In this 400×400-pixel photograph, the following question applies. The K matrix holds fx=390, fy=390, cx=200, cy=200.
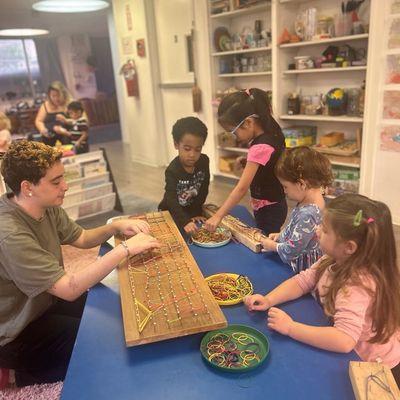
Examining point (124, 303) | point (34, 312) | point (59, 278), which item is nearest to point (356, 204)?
point (124, 303)

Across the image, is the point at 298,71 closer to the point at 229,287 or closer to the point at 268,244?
the point at 268,244

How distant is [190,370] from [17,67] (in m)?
11.4

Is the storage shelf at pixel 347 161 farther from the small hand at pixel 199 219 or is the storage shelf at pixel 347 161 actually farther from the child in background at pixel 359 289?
the child in background at pixel 359 289

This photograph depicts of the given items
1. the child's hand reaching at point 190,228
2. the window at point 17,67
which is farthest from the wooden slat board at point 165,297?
the window at point 17,67

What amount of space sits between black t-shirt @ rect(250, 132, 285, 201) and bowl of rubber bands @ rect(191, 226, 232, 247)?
0.35 meters

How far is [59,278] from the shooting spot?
1245 mm

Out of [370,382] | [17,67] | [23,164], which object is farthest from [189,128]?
[17,67]

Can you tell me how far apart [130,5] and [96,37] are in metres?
6.34

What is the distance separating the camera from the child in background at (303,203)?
138cm

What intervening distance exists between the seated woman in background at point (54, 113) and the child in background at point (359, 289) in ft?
11.9

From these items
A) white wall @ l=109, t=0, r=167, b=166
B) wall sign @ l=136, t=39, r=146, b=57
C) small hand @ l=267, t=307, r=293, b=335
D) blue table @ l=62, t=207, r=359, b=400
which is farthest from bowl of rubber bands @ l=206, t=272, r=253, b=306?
wall sign @ l=136, t=39, r=146, b=57

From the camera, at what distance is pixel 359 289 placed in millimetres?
1023

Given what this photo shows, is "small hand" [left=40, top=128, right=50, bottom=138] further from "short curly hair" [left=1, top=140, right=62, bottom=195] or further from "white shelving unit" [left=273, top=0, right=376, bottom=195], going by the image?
"short curly hair" [left=1, top=140, right=62, bottom=195]

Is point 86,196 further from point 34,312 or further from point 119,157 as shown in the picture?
→ point 119,157
